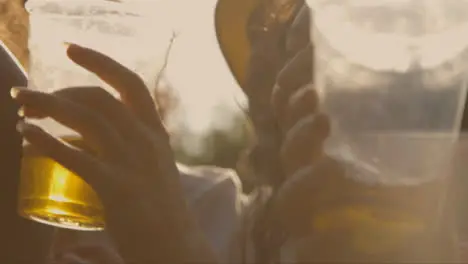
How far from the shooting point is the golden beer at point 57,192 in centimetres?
51

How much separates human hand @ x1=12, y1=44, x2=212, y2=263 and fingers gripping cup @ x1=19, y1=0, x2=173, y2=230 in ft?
0.05

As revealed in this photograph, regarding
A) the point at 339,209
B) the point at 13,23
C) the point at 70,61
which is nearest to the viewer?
the point at 339,209

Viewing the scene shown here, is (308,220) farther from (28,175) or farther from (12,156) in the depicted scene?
(12,156)

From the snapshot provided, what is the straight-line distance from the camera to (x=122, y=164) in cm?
49

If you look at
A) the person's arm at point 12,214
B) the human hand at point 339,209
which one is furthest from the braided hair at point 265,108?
the person's arm at point 12,214

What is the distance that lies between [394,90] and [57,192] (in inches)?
9.9

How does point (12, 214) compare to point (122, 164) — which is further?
point (12, 214)

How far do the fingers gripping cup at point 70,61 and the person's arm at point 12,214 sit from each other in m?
0.27

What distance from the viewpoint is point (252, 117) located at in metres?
0.51

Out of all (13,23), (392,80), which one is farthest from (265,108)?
(13,23)

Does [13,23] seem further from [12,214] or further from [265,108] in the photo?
[265,108]

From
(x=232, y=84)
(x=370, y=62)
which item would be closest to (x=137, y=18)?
(x=232, y=84)

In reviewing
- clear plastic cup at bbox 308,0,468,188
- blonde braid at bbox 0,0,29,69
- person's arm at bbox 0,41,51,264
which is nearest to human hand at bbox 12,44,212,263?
clear plastic cup at bbox 308,0,468,188

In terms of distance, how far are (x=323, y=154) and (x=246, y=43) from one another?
13cm
